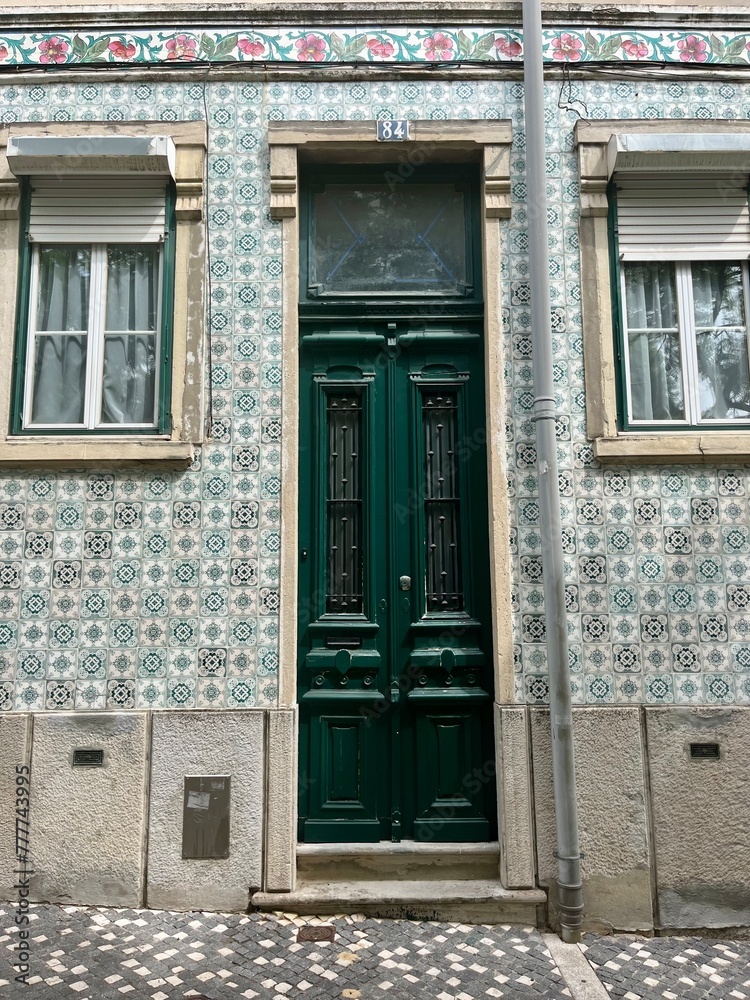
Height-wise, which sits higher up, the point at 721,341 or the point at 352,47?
the point at 352,47

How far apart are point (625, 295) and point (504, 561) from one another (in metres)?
1.91

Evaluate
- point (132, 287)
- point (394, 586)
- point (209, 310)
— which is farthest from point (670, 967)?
point (132, 287)

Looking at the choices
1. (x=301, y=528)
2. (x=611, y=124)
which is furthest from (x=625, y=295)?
(x=301, y=528)

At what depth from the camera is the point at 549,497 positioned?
15.0 ft

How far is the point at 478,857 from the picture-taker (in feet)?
15.4

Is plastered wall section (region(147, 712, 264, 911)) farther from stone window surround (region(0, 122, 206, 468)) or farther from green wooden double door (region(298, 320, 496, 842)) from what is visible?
stone window surround (region(0, 122, 206, 468))

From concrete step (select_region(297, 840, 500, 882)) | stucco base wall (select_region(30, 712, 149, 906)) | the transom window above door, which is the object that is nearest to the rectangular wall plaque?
stucco base wall (select_region(30, 712, 149, 906))

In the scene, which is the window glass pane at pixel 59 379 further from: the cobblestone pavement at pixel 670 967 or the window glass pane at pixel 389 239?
the cobblestone pavement at pixel 670 967

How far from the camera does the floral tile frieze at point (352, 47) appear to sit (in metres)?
5.14

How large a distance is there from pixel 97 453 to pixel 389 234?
7.79 ft

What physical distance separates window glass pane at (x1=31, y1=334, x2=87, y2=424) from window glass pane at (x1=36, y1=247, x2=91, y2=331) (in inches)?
4.4

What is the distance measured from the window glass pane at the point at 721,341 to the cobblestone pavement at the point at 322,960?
10.3ft

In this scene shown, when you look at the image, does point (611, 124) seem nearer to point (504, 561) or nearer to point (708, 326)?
point (708, 326)

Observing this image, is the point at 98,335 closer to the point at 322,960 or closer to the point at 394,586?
the point at 394,586
